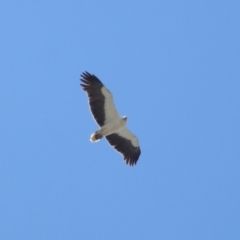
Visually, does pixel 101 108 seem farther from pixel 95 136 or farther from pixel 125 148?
pixel 125 148

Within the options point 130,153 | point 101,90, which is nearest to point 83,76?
point 101,90

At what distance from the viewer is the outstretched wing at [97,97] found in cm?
4253

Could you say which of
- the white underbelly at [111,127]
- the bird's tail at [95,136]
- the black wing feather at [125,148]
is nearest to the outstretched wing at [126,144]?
the black wing feather at [125,148]

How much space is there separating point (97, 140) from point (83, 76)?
245cm

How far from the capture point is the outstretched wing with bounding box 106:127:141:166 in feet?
143

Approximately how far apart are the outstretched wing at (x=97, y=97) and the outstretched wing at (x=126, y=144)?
1047 millimetres

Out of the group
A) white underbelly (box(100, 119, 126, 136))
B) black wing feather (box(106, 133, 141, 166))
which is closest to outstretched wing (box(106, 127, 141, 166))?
black wing feather (box(106, 133, 141, 166))

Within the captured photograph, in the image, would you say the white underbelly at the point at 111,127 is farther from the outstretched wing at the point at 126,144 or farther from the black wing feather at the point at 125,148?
the black wing feather at the point at 125,148

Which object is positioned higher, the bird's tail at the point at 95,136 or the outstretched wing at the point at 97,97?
the outstretched wing at the point at 97,97

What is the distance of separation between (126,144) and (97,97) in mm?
2479

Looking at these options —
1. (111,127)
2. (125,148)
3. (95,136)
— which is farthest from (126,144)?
(95,136)

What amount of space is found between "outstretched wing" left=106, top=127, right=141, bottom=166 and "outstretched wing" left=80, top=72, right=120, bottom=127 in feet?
3.44

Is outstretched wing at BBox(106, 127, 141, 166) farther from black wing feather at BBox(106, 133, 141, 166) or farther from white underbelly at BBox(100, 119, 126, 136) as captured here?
white underbelly at BBox(100, 119, 126, 136)

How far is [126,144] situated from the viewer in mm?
43906
